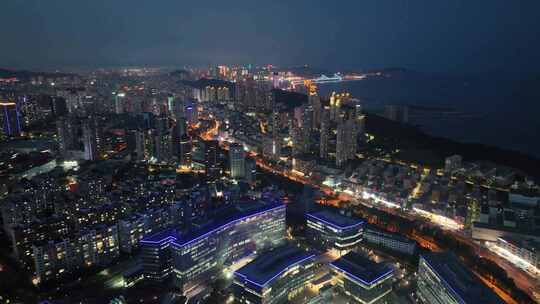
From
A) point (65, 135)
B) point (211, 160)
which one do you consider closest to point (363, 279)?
point (211, 160)

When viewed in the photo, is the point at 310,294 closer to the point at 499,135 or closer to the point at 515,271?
the point at 515,271

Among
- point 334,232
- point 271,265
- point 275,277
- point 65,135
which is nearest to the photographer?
point 275,277

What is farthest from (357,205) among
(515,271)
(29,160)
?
(29,160)

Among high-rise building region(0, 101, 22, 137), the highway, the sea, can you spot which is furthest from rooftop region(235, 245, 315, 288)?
high-rise building region(0, 101, 22, 137)

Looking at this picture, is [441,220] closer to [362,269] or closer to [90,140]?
[362,269]

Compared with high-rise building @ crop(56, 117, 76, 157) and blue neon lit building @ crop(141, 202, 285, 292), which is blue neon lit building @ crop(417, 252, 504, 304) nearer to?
blue neon lit building @ crop(141, 202, 285, 292)

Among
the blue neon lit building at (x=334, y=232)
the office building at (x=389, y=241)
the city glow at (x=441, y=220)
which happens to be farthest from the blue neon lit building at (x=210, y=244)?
A: the city glow at (x=441, y=220)
